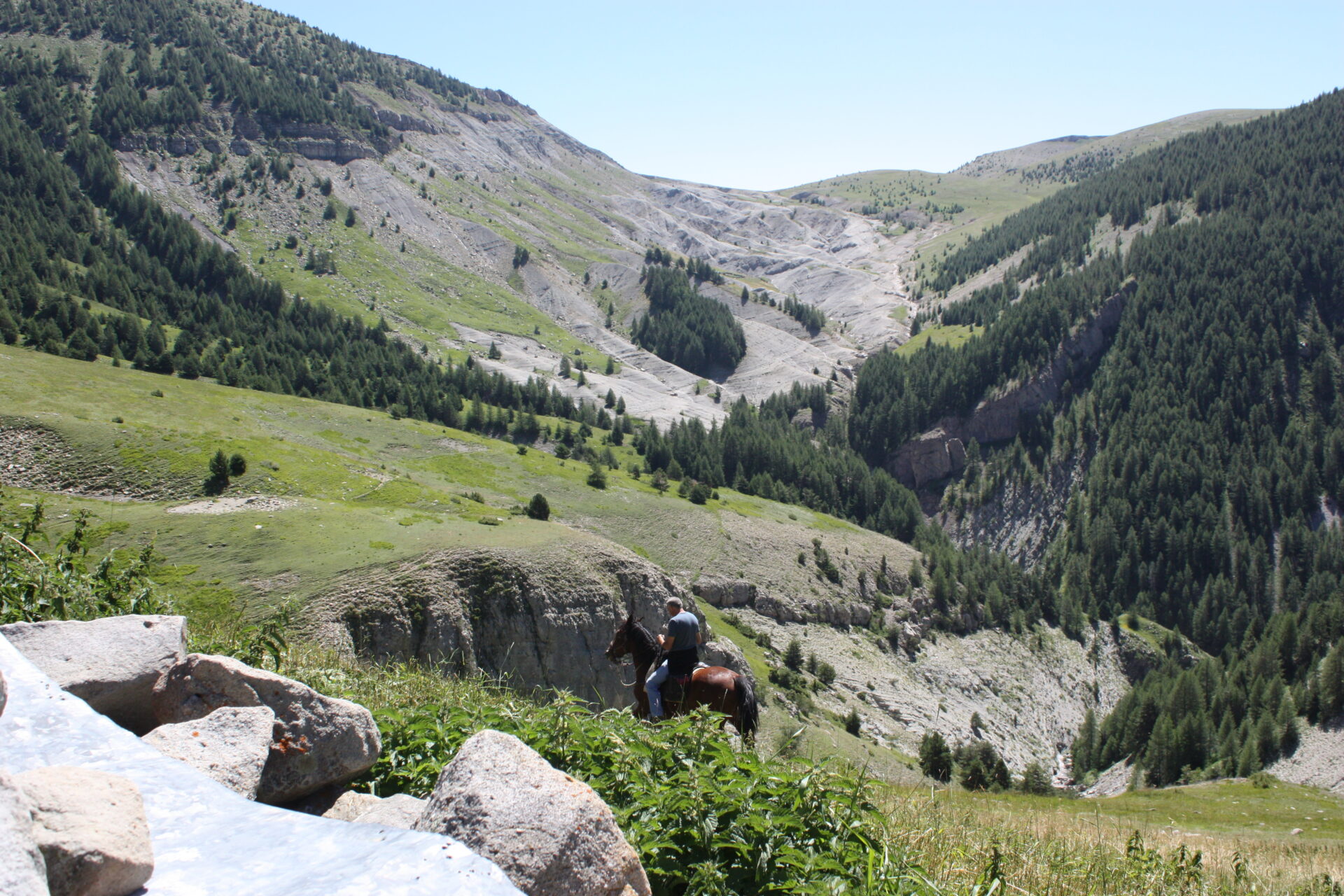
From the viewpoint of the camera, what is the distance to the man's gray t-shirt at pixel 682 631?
16.0 metres

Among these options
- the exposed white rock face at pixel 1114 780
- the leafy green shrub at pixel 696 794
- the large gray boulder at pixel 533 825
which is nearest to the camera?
the large gray boulder at pixel 533 825

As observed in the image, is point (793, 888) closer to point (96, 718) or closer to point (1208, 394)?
point (96, 718)

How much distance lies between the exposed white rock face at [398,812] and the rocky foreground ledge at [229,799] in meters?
0.02

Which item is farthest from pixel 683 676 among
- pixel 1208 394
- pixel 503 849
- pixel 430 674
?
pixel 1208 394

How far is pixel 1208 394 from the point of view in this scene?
191375 mm

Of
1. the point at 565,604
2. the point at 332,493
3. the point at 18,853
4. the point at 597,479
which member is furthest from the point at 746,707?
the point at 597,479

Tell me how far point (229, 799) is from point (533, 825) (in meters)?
1.93

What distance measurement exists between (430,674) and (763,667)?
198 ft

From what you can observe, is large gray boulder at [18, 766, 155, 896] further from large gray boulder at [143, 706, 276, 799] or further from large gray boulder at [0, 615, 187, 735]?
large gray boulder at [0, 615, 187, 735]

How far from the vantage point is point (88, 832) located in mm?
3400

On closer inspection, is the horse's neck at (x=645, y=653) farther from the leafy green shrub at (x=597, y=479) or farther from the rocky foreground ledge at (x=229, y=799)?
the leafy green shrub at (x=597, y=479)

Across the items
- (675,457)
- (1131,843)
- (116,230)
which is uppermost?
(116,230)

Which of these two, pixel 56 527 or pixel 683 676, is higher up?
pixel 683 676

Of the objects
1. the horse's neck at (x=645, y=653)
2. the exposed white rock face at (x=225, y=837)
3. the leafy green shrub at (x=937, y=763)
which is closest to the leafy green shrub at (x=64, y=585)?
the exposed white rock face at (x=225, y=837)
